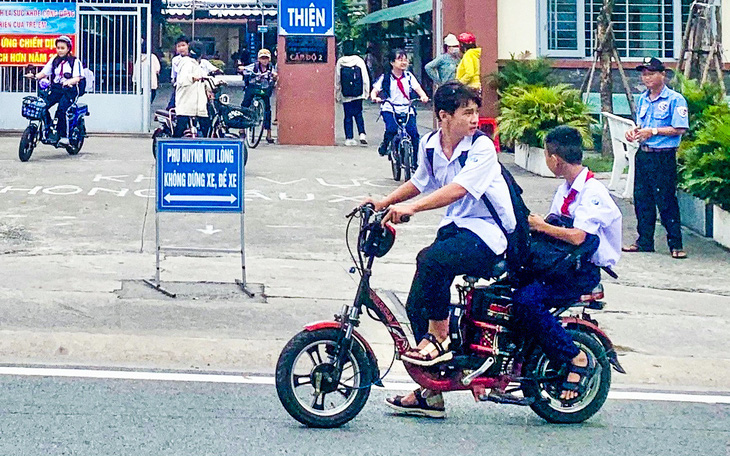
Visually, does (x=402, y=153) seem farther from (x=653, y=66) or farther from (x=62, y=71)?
(x=653, y=66)

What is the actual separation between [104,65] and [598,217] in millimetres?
15336

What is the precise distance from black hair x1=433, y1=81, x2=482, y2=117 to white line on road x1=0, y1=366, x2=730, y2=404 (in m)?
1.85

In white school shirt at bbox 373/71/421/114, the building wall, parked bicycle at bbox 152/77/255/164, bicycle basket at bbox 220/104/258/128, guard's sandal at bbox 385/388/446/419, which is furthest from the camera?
the building wall

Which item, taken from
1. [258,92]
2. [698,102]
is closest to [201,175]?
[698,102]

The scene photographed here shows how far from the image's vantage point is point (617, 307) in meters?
9.80

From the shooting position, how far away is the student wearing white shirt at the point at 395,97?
653 inches

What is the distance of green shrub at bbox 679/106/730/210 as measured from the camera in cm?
1175

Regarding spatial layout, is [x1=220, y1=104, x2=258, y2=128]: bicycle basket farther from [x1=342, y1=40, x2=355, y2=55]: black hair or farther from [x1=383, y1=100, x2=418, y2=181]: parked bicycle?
[x1=342, y1=40, x2=355, y2=55]: black hair

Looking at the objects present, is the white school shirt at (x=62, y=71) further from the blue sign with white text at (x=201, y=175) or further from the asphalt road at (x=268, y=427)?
the asphalt road at (x=268, y=427)

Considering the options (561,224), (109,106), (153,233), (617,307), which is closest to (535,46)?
(109,106)

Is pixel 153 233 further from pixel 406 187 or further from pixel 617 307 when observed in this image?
pixel 406 187

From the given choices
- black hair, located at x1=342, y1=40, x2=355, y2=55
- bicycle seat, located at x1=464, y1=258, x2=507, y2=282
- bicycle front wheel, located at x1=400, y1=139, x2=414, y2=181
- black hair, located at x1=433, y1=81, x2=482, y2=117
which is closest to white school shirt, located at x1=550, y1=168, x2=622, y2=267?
bicycle seat, located at x1=464, y1=258, x2=507, y2=282

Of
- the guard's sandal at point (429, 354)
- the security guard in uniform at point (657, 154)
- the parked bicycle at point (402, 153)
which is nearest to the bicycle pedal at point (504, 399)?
the guard's sandal at point (429, 354)

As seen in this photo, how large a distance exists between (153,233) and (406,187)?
20.2 feet
